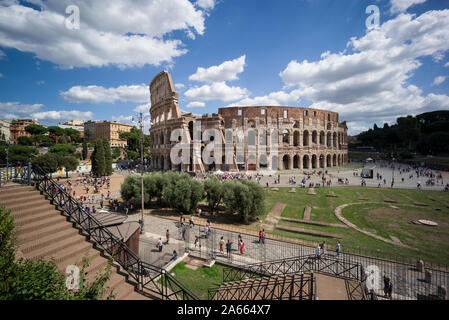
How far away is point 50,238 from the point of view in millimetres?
5223

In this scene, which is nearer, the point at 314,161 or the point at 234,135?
the point at 234,135

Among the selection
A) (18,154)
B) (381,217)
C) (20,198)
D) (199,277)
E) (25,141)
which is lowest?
(199,277)

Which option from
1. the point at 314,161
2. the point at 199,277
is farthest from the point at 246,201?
the point at 314,161

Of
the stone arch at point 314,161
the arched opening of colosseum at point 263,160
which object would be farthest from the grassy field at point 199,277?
the stone arch at point 314,161

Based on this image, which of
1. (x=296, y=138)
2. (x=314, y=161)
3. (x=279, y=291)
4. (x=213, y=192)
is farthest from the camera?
(x=314, y=161)

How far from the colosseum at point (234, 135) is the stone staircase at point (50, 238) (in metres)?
31.4

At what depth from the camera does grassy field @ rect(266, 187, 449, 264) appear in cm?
1120

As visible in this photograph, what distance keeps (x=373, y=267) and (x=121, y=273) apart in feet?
34.4

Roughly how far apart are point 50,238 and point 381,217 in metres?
20.8

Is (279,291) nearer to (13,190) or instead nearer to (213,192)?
(13,190)

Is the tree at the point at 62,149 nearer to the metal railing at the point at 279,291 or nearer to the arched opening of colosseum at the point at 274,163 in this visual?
the arched opening of colosseum at the point at 274,163

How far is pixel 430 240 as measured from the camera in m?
11.9

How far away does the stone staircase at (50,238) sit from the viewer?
15.7ft

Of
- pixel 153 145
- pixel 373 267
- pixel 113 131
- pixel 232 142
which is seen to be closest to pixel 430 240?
pixel 373 267
